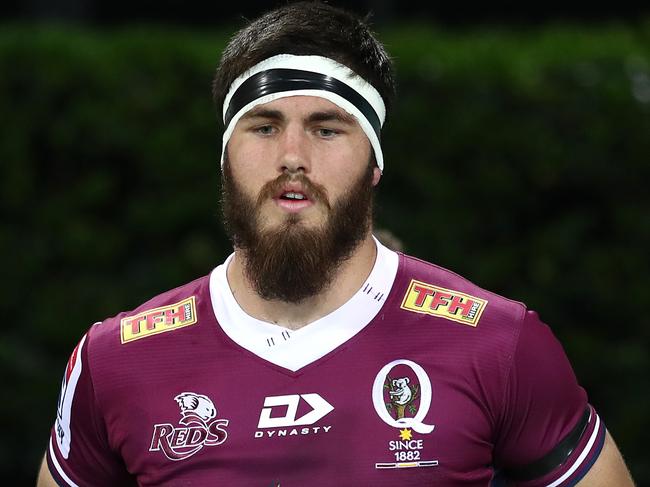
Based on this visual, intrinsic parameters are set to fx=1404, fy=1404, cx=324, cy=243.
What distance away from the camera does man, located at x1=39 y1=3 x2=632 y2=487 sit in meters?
3.30

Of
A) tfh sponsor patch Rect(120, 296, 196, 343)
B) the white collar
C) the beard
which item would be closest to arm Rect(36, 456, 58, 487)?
tfh sponsor patch Rect(120, 296, 196, 343)

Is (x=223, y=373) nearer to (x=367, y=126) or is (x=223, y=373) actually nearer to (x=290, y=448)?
(x=290, y=448)

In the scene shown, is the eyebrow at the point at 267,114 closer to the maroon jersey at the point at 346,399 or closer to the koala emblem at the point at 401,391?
the maroon jersey at the point at 346,399

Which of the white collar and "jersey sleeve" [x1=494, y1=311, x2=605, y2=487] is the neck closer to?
the white collar

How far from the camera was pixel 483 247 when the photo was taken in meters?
6.63

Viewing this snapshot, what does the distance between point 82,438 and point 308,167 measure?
2.97 ft

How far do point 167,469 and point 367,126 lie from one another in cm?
98

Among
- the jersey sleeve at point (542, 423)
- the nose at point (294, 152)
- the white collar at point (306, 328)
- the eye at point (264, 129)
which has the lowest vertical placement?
the jersey sleeve at point (542, 423)

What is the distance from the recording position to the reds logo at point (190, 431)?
3.35 meters

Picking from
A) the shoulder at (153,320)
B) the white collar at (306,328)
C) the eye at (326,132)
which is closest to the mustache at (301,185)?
the eye at (326,132)

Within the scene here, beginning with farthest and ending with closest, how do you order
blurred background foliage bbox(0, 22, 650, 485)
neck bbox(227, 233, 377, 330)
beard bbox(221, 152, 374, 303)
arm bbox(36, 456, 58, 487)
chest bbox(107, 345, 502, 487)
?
blurred background foliage bbox(0, 22, 650, 485), arm bbox(36, 456, 58, 487), neck bbox(227, 233, 377, 330), beard bbox(221, 152, 374, 303), chest bbox(107, 345, 502, 487)

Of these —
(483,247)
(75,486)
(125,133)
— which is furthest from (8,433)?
(75,486)

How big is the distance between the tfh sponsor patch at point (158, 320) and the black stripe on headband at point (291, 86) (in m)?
0.52

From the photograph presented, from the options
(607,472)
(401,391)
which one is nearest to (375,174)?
(401,391)
